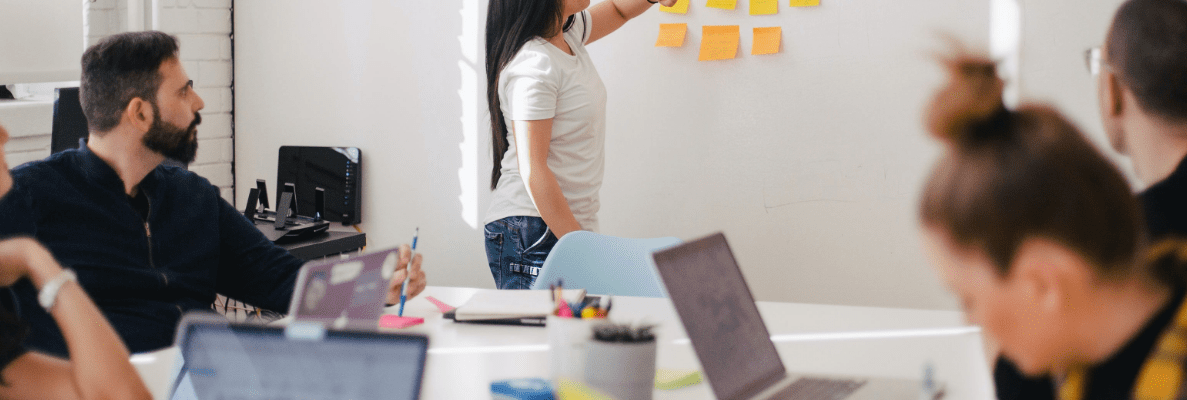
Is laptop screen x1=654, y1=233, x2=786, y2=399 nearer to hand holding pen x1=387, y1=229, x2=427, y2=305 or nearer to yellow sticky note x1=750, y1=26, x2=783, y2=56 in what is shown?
hand holding pen x1=387, y1=229, x2=427, y2=305

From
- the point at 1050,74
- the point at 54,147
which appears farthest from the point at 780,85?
the point at 54,147

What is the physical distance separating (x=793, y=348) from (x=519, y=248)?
2.98ft

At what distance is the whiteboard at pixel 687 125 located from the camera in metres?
2.71

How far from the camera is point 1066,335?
0.71 meters

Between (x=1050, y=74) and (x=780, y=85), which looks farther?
(x=780, y=85)

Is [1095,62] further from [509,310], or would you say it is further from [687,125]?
[687,125]

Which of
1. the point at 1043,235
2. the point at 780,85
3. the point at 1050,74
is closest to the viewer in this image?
the point at 1043,235

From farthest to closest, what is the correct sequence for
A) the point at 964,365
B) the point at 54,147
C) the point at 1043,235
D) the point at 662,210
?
the point at 662,210, the point at 54,147, the point at 964,365, the point at 1043,235

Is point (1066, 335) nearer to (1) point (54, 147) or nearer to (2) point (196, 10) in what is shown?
(1) point (54, 147)

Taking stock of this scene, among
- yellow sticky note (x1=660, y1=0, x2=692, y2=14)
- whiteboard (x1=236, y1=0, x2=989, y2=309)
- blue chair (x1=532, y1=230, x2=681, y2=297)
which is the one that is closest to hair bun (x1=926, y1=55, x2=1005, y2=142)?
blue chair (x1=532, y1=230, x2=681, y2=297)

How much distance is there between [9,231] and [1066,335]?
1.61 m

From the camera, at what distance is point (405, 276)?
1688 mm

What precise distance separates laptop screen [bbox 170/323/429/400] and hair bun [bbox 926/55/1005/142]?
0.49 m

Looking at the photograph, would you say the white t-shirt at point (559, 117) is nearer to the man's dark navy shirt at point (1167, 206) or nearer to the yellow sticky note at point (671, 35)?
the yellow sticky note at point (671, 35)
